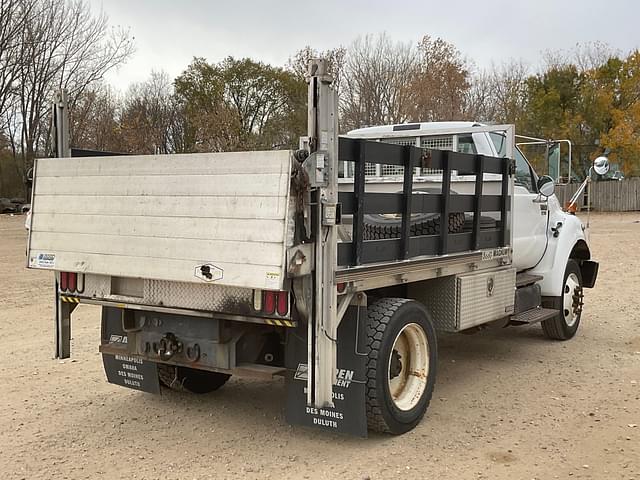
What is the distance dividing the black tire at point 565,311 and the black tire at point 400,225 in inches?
97.9

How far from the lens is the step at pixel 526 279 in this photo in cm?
708

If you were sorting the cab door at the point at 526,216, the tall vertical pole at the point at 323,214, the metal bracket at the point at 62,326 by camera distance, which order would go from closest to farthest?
1. the tall vertical pole at the point at 323,214
2. the metal bracket at the point at 62,326
3. the cab door at the point at 526,216

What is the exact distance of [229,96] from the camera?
37.1m

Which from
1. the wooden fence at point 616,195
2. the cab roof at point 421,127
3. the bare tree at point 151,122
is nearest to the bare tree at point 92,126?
the bare tree at point 151,122

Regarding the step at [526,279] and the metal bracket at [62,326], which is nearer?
the metal bracket at [62,326]

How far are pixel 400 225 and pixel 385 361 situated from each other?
1.04 meters

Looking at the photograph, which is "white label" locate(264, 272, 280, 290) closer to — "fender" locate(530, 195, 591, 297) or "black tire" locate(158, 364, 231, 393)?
"black tire" locate(158, 364, 231, 393)

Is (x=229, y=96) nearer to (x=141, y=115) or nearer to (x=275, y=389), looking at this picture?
(x=141, y=115)

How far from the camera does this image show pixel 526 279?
7258 mm

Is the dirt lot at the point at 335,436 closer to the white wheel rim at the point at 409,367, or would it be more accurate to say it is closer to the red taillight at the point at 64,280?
the white wheel rim at the point at 409,367

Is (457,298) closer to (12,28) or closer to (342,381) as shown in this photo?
(342,381)

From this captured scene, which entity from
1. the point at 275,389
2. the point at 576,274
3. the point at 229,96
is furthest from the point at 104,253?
the point at 229,96

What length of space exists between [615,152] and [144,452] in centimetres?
3725

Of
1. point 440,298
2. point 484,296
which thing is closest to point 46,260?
point 440,298
